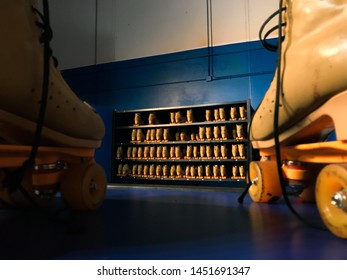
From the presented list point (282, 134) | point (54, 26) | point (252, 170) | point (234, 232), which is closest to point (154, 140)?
point (252, 170)

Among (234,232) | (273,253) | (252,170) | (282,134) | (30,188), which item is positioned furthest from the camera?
(252,170)

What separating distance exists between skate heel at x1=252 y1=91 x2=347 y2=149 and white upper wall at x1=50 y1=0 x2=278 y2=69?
2411 millimetres

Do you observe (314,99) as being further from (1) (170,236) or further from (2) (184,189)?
(2) (184,189)

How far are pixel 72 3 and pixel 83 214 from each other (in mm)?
4195

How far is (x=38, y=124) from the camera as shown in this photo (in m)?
0.68

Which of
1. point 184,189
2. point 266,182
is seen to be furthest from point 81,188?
point 184,189

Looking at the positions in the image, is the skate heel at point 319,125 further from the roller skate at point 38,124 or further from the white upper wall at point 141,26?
the white upper wall at point 141,26

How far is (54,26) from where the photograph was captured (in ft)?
13.4

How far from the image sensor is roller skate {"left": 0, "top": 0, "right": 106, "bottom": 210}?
65 cm

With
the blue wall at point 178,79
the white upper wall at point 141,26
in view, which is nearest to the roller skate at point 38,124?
the blue wall at point 178,79

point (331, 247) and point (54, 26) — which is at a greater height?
point (54, 26)

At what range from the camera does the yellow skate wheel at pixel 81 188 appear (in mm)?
936

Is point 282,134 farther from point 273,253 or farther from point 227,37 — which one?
point 227,37

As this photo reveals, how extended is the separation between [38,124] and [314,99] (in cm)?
76
